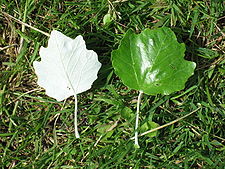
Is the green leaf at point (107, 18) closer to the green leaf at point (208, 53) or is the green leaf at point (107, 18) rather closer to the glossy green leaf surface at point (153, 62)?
the glossy green leaf surface at point (153, 62)

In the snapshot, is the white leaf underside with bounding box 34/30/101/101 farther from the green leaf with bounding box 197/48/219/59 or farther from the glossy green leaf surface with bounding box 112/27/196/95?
the green leaf with bounding box 197/48/219/59

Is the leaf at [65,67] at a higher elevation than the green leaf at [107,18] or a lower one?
lower

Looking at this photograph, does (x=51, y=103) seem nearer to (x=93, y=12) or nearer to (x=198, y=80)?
(x=93, y=12)

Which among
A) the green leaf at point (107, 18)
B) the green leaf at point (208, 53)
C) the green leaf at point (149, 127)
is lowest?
the green leaf at point (149, 127)

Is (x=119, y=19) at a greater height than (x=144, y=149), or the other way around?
(x=119, y=19)

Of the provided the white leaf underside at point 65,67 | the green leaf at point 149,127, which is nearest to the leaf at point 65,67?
the white leaf underside at point 65,67

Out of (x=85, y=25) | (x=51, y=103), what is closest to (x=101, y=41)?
(x=85, y=25)

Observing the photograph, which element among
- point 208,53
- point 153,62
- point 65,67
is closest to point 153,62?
point 153,62
